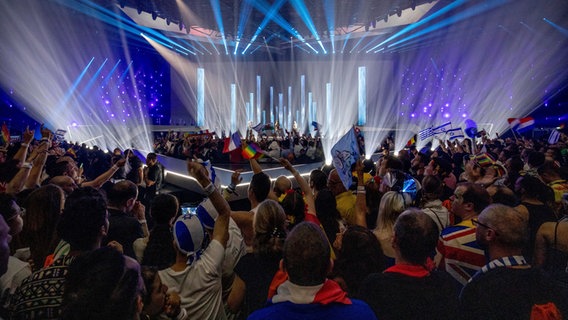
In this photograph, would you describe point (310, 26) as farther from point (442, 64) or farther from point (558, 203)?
point (558, 203)

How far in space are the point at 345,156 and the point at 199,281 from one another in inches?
116

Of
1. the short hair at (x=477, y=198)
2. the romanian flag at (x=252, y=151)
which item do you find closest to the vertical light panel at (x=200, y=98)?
the romanian flag at (x=252, y=151)

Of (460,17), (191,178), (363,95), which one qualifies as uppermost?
(460,17)

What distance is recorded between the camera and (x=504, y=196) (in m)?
3.65

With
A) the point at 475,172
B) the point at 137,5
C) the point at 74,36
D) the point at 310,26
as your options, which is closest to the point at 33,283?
the point at 475,172

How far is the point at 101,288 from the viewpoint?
4.35 ft

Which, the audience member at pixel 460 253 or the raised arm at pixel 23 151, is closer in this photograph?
the audience member at pixel 460 253

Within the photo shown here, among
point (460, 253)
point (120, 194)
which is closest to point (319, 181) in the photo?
point (460, 253)

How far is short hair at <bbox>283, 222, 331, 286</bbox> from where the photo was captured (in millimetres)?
1652

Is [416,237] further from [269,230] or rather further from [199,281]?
[199,281]

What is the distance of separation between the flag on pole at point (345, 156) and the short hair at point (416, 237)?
87.1 inches

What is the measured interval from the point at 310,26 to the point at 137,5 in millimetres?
12629

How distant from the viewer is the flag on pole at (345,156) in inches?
177

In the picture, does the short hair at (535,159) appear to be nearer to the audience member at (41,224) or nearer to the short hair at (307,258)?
the short hair at (307,258)
